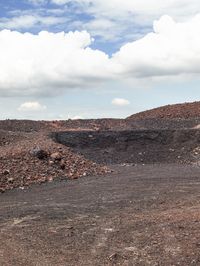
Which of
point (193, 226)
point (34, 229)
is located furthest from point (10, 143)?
point (193, 226)

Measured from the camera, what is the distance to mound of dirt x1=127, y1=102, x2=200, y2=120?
37.3 metres

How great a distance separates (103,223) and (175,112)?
1137 inches

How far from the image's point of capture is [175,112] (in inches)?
1516

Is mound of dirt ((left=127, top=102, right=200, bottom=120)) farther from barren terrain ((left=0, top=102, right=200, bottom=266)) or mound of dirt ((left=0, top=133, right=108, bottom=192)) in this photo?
mound of dirt ((left=0, top=133, right=108, bottom=192))

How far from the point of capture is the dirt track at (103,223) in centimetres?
809

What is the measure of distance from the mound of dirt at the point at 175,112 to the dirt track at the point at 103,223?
837 inches

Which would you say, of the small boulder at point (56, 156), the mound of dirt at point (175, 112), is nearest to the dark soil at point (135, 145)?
the small boulder at point (56, 156)

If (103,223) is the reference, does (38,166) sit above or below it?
above

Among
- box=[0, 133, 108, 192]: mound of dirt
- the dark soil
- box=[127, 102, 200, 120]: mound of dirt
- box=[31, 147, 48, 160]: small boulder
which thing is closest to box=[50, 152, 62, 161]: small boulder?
box=[0, 133, 108, 192]: mound of dirt

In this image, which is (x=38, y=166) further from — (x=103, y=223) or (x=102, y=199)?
(x=103, y=223)

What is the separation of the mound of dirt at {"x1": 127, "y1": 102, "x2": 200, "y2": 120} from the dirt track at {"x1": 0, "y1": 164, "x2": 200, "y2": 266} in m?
21.3

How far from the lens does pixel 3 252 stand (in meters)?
8.62

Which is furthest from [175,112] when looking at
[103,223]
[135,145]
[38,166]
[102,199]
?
[103,223]

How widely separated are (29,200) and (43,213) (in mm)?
2164
